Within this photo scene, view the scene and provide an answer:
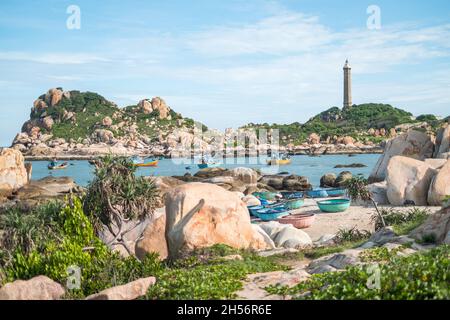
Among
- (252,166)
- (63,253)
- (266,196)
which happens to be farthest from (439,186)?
(252,166)

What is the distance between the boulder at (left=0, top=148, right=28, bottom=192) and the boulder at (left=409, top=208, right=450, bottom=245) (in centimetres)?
4754

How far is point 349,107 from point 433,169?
16266 cm

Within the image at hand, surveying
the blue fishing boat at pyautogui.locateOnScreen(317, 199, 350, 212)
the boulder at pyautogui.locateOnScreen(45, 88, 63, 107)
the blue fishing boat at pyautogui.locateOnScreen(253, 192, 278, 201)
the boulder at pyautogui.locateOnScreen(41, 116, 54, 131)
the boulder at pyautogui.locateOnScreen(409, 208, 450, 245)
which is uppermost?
the boulder at pyautogui.locateOnScreen(45, 88, 63, 107)

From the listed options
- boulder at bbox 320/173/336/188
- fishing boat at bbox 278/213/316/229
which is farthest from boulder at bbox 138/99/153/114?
fishing boat at bbox 278/213/316/229

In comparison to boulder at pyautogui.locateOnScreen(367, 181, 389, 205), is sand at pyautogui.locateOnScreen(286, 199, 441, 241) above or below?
below

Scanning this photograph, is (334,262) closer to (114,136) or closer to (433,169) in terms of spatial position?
(433,169)

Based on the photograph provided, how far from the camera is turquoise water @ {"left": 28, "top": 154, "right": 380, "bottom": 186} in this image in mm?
88875

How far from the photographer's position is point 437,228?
1669cm

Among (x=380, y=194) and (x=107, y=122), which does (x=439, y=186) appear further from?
(x=107, y=122)

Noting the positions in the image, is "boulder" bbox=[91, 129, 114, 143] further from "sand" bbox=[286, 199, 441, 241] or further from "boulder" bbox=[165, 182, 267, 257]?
"boulder" bbox=[165, 182, 267, 257]

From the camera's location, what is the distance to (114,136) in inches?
6422

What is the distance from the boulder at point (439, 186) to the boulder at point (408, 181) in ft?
3.30

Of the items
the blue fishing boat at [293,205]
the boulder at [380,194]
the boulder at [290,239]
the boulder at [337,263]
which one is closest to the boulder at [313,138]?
the blue fishing boat at [293,205]

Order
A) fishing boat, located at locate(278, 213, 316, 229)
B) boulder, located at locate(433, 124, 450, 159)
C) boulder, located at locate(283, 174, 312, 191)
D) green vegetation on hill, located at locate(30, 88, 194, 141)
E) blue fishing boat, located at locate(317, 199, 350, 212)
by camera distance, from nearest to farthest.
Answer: fishing boat, located at locate(278, 213, 316, 229)
blue fishing boat, located at locate(317, 199, 350, 212)
boulder, located at locate(433, 124, 450, 159)
boulder, located at locate(283, 174, 312, 191)
green vegetation on hill, located at locate(30, 88, 194, 141)
